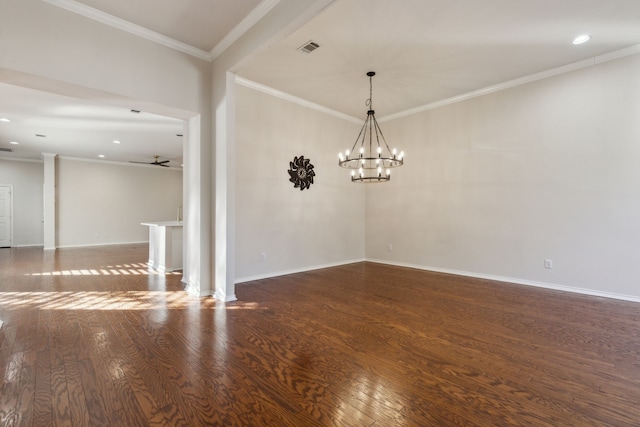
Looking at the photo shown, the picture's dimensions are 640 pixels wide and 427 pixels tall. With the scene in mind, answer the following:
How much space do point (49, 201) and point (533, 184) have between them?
1227 centimetres

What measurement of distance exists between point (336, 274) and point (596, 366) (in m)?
3.51

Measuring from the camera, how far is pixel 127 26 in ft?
10.2

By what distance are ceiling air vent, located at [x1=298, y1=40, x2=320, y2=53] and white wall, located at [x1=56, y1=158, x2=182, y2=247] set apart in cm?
960

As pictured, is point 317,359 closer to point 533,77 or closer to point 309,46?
point 309,46

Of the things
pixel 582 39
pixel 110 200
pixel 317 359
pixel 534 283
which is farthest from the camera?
pixel 110 200

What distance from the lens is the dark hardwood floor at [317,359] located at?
1.59 metres

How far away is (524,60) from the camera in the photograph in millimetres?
3980

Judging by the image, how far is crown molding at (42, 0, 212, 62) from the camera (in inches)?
111

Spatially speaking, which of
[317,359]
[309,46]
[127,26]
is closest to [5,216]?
[127,26]

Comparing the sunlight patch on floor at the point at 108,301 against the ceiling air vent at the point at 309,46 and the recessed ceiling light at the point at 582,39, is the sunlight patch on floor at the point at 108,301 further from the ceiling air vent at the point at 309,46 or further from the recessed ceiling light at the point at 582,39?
the recessed ceiling light at the point at 582,39

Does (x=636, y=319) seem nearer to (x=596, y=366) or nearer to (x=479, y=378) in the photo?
(x=596, y=366)

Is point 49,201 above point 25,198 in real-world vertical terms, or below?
below

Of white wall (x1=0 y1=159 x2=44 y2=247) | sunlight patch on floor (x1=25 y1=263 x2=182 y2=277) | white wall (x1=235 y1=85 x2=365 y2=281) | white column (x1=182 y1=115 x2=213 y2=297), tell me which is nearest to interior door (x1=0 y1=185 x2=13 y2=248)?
white wall (x1=0 y1=159 x2=44 y2=247)

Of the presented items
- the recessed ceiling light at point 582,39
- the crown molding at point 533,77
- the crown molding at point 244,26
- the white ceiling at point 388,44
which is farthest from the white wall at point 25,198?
the recessed ceiling light at point 582,39
